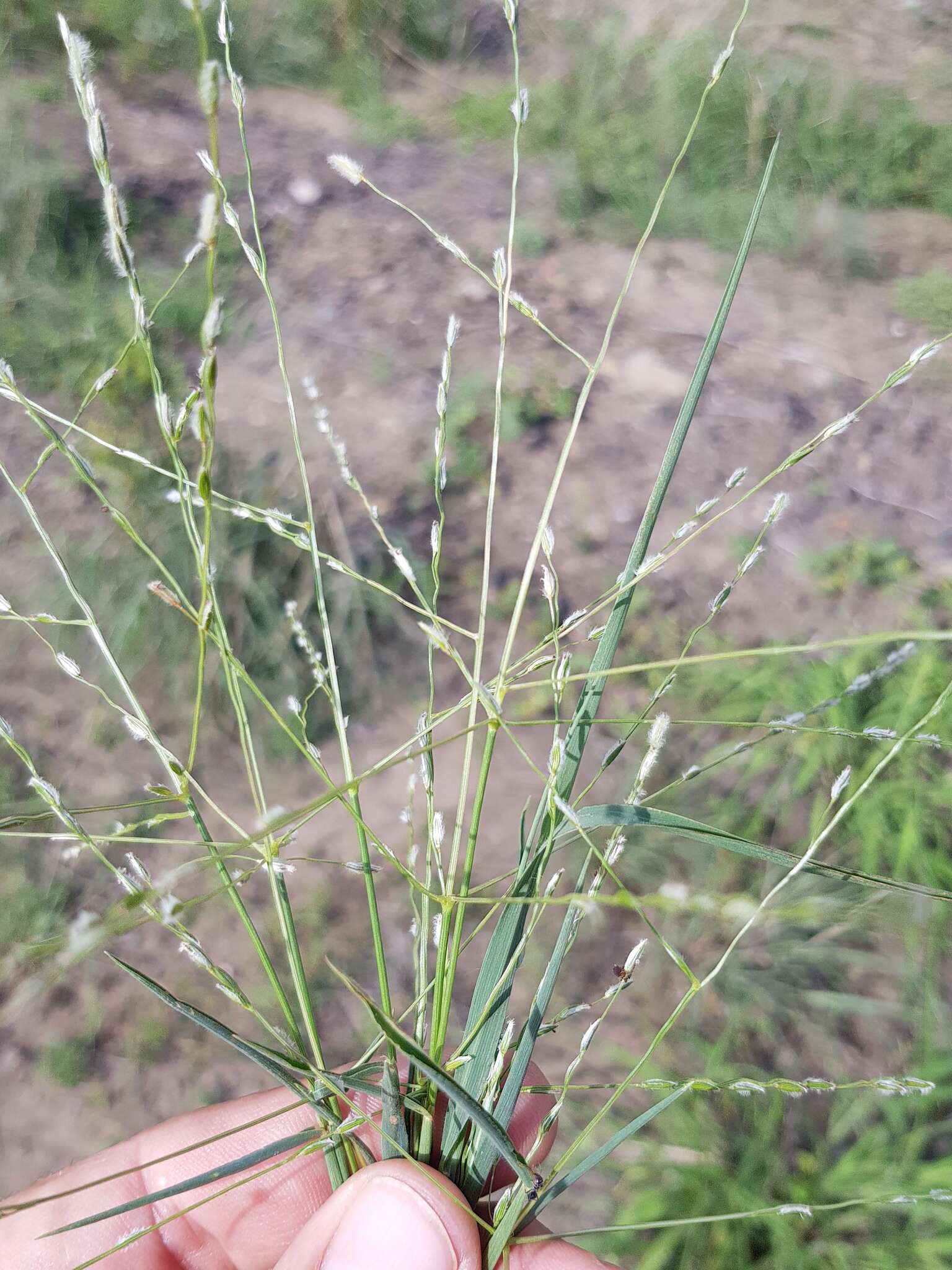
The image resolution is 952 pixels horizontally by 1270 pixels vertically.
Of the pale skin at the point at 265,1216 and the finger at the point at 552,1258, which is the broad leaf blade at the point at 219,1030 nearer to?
the pale skin at the point at 265,1216

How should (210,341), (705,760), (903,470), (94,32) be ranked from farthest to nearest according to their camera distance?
(94,32) < (903,470) < (705,760) < (210,341)

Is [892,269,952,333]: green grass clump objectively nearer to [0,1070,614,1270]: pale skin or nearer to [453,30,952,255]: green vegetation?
[453,30,952,255]: green vegetation

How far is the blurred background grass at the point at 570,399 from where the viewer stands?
4.21 ft

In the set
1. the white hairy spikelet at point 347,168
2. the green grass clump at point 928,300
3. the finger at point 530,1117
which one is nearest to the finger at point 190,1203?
the finger at point 530,1117

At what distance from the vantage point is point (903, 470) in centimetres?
229

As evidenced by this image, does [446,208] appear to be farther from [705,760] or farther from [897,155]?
[705,760]

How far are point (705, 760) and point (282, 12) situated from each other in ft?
10.8

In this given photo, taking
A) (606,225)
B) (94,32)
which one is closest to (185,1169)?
(606,225)

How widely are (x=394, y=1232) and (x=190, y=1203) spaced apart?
0.61m

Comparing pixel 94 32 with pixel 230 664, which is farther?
pixel 94 32

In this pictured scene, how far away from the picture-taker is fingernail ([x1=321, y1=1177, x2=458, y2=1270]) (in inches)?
29.9

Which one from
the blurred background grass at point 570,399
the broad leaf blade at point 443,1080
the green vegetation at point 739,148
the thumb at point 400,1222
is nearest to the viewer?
the broad leaf blade at point 443,1080

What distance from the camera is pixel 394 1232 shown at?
2.51 ft

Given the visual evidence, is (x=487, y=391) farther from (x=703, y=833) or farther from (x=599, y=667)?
(x=703, y=833)
